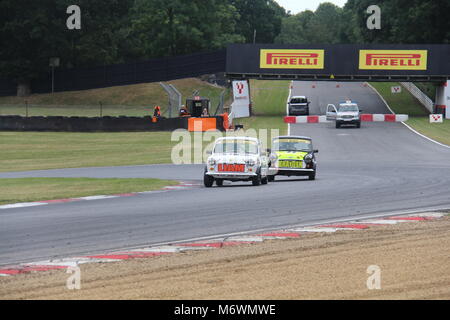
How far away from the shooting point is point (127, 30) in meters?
96.1

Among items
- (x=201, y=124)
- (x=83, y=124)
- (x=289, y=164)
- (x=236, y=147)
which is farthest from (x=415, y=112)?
(x=236, y=147)

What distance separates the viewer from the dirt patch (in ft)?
29.4

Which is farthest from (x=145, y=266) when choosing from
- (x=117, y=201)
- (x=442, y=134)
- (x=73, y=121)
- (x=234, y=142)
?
(x=442, y=134)

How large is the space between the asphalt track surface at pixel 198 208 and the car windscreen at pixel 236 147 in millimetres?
997

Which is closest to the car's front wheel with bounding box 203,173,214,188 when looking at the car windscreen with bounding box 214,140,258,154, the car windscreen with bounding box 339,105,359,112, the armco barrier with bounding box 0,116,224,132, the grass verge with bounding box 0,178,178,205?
the car windscreen with bounding box 214,140,258,154

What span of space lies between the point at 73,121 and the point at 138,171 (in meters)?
16.8

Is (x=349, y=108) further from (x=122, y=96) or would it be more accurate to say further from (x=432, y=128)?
(x=122, y=96)

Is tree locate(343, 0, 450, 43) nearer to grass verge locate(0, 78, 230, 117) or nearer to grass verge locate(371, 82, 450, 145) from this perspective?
grass verge locate(371, 82, 450, 145)

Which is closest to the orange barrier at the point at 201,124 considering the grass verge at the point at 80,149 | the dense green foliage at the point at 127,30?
the grass verge at the point at 80,149

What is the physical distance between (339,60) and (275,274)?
51254mm

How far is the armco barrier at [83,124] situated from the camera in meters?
43.0

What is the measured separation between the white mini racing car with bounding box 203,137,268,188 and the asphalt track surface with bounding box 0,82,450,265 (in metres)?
0.41

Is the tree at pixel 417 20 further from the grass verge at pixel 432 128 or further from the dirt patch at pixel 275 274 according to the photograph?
the dirt patch at pixel 275 274
